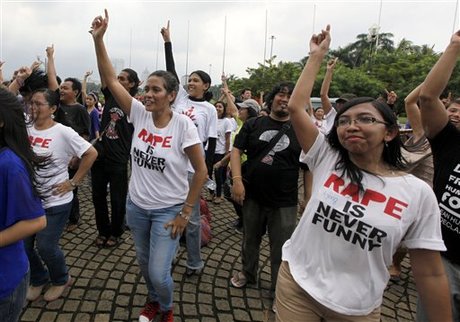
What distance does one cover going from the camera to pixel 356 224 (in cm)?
154

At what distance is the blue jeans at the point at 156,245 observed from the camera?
2426 mm

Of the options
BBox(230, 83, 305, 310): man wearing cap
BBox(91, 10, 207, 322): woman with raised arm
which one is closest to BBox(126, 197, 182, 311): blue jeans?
BBox(91, 10, 207, 322): woman with raised arm

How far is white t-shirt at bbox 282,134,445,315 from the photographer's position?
58.6 inches

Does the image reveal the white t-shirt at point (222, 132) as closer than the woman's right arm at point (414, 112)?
No

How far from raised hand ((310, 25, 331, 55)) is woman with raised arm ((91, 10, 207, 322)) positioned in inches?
42.6

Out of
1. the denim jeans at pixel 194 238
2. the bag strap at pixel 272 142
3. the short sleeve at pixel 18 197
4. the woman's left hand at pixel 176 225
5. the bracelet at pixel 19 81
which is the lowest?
the denim jeans at pixel 194 238

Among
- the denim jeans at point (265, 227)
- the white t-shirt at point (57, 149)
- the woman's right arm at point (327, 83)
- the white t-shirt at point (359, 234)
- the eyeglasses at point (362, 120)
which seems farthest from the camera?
the woman's right arm at point (327, 83)

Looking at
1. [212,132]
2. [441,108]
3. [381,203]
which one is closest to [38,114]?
[212,132]

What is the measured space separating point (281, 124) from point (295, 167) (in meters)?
0.40

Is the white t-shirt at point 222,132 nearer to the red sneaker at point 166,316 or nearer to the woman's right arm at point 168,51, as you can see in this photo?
the woman's right arm at point 168,51

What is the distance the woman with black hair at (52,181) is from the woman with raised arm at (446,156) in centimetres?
265

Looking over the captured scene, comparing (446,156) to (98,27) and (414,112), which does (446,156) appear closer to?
(414,112)

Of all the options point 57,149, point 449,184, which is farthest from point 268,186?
point 57,149

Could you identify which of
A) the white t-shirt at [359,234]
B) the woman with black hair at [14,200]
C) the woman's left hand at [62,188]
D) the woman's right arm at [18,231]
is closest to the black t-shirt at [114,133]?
the woman's left hand at [62,188]
